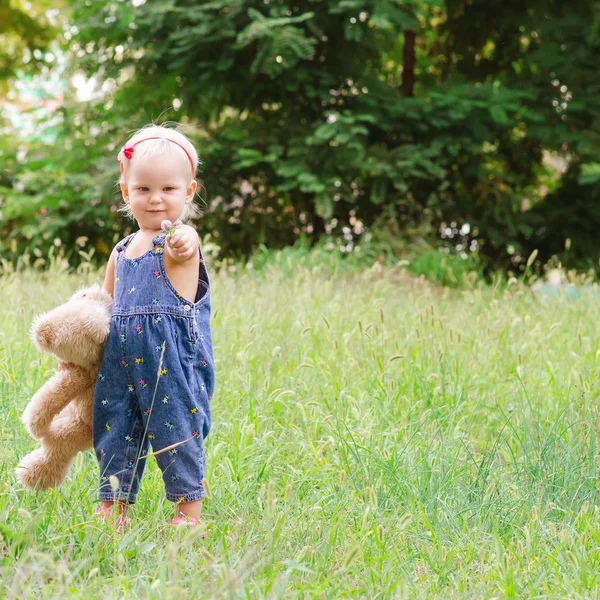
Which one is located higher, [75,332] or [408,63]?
[408,63]

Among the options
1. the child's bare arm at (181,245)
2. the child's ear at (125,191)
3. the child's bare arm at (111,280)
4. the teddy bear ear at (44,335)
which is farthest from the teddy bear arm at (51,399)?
the child's ear at (125,191)

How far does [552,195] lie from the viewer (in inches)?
362

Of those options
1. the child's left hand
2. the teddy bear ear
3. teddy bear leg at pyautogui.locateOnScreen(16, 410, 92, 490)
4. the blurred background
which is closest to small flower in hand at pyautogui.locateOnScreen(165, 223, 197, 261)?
the child's left hand

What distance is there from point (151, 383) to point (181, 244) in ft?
1.56

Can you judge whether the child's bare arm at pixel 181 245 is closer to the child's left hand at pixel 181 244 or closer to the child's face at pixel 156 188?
the child's left hand at pixel 181 244

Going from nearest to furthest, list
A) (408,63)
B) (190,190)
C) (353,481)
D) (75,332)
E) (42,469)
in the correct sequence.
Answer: (75,332), (42,469), (190,190), (353,481), (408,63)

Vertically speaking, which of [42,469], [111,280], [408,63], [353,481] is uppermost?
[408,63]

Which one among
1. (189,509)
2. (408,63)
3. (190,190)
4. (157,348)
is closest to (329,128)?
(408,63)

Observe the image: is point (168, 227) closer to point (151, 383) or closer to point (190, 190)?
point (190, 190)

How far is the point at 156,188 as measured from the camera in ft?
8.65

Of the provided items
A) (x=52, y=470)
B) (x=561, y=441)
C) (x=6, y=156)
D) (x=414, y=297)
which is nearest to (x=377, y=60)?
(x=414, y=297)

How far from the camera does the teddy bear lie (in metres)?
2.52

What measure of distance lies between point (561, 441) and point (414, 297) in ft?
11.0

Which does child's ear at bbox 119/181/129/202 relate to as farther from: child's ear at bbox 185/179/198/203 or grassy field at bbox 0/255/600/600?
grassy field at bbox 0/255/600/600
